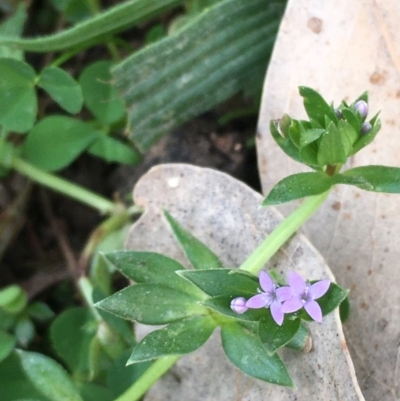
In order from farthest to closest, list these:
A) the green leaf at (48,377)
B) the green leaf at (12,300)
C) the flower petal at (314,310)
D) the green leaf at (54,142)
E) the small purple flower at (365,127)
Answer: the green leaf at (54,142) < the green leaf at (12,300) < the green leaf at (48,377) < the small purple flower at (365,127) < the flower petal at (314,310)

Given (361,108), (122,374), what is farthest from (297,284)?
(122,374)

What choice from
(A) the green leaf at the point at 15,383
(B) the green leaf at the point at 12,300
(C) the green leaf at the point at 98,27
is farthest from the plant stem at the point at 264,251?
(C) the green leaf at the point at 98,27

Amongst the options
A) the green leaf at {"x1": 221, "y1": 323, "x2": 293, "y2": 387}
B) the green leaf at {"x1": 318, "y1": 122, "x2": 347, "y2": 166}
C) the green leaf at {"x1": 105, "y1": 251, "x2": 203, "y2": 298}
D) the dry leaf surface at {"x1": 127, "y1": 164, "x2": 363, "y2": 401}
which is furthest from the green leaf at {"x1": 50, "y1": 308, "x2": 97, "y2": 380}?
the green leaf at {"x1": 318, "y1": 122, "x2": 347, "y2": 166}

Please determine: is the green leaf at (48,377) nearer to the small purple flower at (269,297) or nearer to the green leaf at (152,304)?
the green leaf at (152,304)

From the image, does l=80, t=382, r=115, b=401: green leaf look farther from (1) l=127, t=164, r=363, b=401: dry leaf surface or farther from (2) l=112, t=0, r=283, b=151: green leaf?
(2) l=112, t=0, r=283, b=151: green leaf

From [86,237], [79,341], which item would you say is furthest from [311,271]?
[86,237]

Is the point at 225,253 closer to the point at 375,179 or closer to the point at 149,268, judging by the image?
the point at 149,268

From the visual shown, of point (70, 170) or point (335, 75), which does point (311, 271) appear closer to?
point (335, 75)
